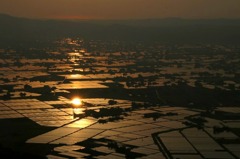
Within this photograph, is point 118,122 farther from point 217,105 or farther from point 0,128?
point 217,105

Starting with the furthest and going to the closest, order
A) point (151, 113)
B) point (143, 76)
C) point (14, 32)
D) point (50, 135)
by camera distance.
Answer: point (14, 32), point (143, 76), point (151, 113), point (50, 135)

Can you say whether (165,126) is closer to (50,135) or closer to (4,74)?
(50,135)

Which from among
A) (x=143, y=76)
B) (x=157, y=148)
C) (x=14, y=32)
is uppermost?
(x=14, y=32)

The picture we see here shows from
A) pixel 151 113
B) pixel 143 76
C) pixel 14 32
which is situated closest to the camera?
pixel 151 113

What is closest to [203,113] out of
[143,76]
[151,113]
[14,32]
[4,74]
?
[151,113]

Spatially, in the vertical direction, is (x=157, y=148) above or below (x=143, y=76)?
below

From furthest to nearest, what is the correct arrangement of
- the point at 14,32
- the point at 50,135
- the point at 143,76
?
the point at 14,32, the point at 143,76, the point at 50,135

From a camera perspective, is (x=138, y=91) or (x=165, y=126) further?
(x=138, y=91)

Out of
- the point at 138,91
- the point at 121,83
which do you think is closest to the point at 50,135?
the point at 138,91

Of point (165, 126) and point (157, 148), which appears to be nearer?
point (157, 148)
